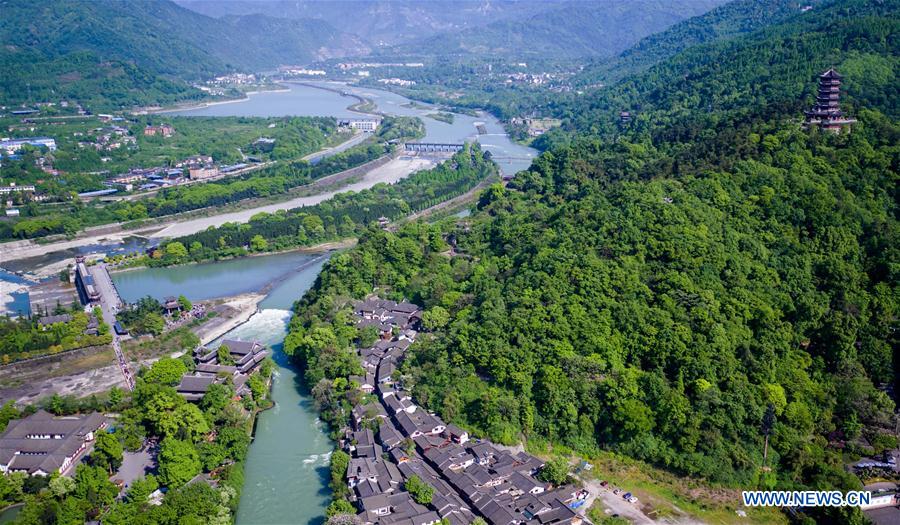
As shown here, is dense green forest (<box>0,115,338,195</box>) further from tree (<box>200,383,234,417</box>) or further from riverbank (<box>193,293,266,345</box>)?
tree (<box>200,383,234,417</box>)

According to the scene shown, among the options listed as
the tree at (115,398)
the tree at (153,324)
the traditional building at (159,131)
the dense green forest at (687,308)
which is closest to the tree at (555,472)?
the dense green forest at (687,308)

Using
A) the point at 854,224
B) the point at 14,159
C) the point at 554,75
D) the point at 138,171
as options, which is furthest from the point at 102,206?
the point at 554,75

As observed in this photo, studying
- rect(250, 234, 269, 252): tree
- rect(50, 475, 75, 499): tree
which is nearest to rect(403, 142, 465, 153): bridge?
rect(250, 234, 269, 252): tree

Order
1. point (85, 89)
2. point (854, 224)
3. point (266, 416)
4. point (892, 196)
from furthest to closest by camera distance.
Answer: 1. point (85, 89)
2. point (892, 196)
3. point (854, 224)
4. point (266, 416)

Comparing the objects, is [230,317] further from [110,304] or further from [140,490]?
[140,490]

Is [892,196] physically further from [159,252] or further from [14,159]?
[14,159]
